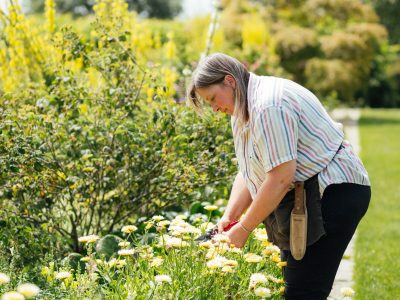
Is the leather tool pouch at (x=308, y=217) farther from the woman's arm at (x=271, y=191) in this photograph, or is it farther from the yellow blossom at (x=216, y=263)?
the yellow blossom at (x=216, y=263)

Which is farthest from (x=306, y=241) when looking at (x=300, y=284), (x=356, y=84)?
(x=356, y=84)

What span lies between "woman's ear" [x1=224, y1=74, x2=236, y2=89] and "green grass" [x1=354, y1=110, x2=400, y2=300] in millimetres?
2193

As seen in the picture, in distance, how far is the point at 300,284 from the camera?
2.99 meters

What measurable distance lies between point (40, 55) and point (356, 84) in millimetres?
14013

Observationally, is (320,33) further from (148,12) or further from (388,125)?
(148,12)

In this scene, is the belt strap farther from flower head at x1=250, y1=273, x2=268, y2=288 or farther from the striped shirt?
flower head at x1=250, y1=273, x2=268, y2=288

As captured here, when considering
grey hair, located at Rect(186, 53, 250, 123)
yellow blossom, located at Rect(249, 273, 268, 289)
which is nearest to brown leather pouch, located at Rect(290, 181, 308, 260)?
yellow blossom, located at Rect(249, 273, 268, 289)

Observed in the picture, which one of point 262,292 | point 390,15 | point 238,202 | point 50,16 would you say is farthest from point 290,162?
point 390,15

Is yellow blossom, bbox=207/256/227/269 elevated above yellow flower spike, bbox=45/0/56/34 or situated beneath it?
situated beneath

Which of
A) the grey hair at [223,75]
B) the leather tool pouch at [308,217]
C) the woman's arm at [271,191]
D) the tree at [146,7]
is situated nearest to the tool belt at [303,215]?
the leather tool pouch at [308,217]

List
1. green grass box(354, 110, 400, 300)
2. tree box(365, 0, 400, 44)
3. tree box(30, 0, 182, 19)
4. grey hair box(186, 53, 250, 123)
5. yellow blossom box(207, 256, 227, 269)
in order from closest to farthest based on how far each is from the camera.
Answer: yellow blossom box(207, 256, 227, 269), grey hair box(186, 53, 250, 123), green grass box(354, 110, 400, 300), tree box(365, 0, 400, 44), tree box(30, 0, 182, 19)

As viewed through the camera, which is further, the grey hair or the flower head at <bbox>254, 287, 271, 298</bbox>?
the grey hair

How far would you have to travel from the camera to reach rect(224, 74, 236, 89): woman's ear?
9.26 ft

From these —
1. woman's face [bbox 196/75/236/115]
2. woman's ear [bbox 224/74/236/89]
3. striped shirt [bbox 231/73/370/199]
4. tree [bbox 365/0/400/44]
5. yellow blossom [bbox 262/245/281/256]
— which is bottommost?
tree [bbox 365/0/400/44]
